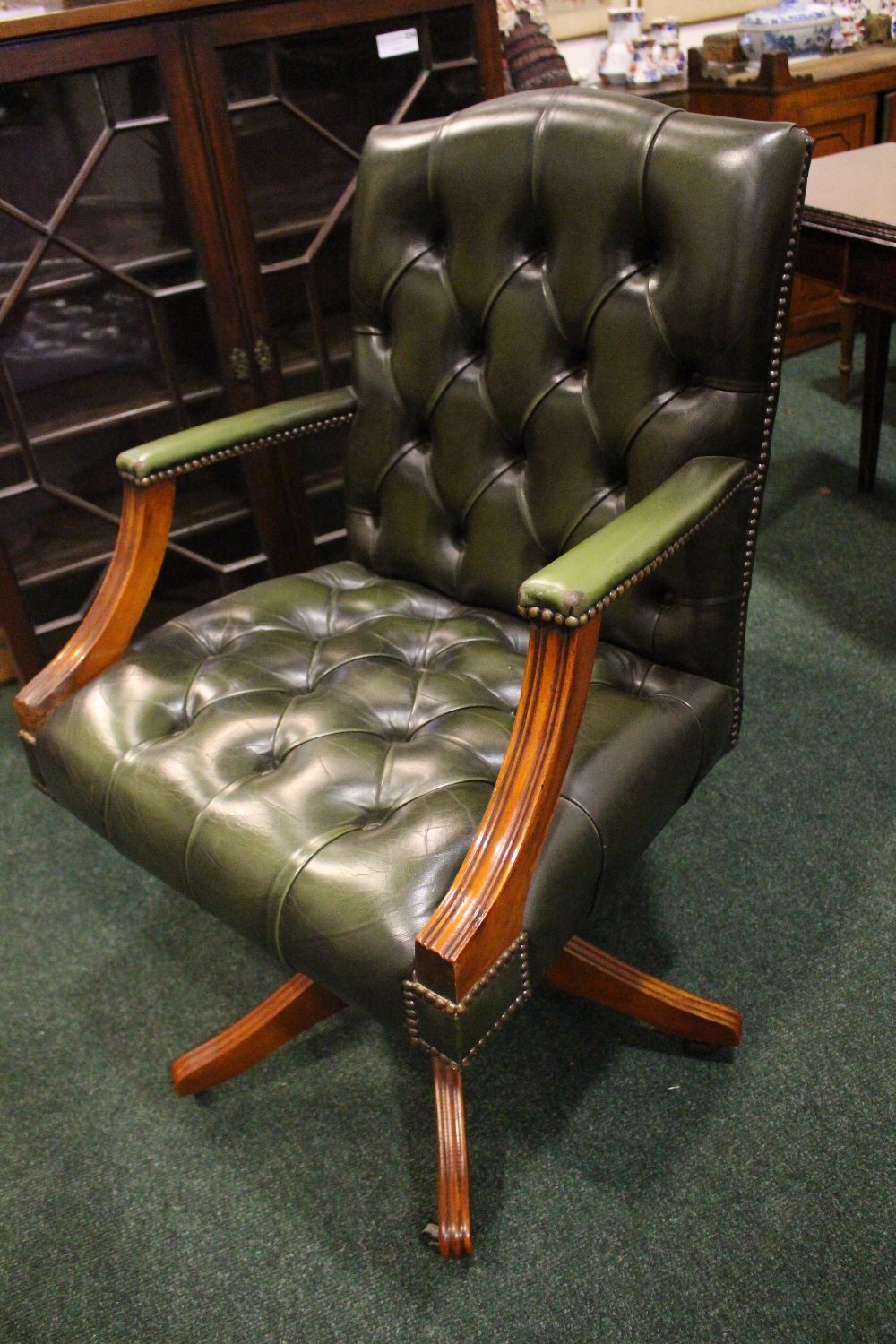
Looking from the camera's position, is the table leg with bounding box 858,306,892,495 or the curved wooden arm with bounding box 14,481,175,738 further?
the table leg with bounding box 858,306,892,495

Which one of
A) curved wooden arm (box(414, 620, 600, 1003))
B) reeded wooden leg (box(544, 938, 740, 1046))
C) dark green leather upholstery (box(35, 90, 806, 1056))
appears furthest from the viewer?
reeded wooden leg (box(544, 938, 740, 1046))

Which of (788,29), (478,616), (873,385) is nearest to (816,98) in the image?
(788,29)

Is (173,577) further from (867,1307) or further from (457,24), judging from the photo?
(867,1307)

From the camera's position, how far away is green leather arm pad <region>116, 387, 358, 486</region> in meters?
1.27

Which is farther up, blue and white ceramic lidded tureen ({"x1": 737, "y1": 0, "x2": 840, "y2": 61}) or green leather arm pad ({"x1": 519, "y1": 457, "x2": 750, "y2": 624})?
blue and white ceramic lidded tureen ({"x1": 737, "y1": 0, "x2": 840, "y2": 61})

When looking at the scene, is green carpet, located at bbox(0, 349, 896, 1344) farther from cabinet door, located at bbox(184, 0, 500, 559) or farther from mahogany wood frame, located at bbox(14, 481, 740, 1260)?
cabinet door, located at bbox(184, 0, 500, 559)

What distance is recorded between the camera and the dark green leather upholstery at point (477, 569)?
1002 millimetres

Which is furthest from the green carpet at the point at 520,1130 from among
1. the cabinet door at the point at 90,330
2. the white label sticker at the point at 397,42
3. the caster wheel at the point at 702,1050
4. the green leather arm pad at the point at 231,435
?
the white label sticker at the point at 397,42

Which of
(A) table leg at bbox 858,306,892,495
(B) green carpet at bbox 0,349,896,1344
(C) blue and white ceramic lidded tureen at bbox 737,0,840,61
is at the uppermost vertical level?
(C) blue and white ceramic lidded tureen at bbox 737,0,840,61

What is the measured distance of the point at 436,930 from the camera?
0.87 meters

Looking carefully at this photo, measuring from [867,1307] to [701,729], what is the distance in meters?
0.57

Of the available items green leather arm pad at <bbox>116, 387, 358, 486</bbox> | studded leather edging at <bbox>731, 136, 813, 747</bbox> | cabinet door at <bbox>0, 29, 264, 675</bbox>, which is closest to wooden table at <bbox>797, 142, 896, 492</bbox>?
studded leather edging at <bbox>731, 136, 813, 747</bbox>

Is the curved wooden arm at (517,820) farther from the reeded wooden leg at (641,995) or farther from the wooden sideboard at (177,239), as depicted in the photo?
the wooden sideboard at (177,239)

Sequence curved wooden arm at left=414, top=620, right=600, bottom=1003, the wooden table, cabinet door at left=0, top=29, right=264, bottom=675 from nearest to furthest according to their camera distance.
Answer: curved wooden arm at left=414, top=620, right=600, bottom=1003 < cabinet door at left=0, top=29, right=264, bottom=675 < the wooden table
